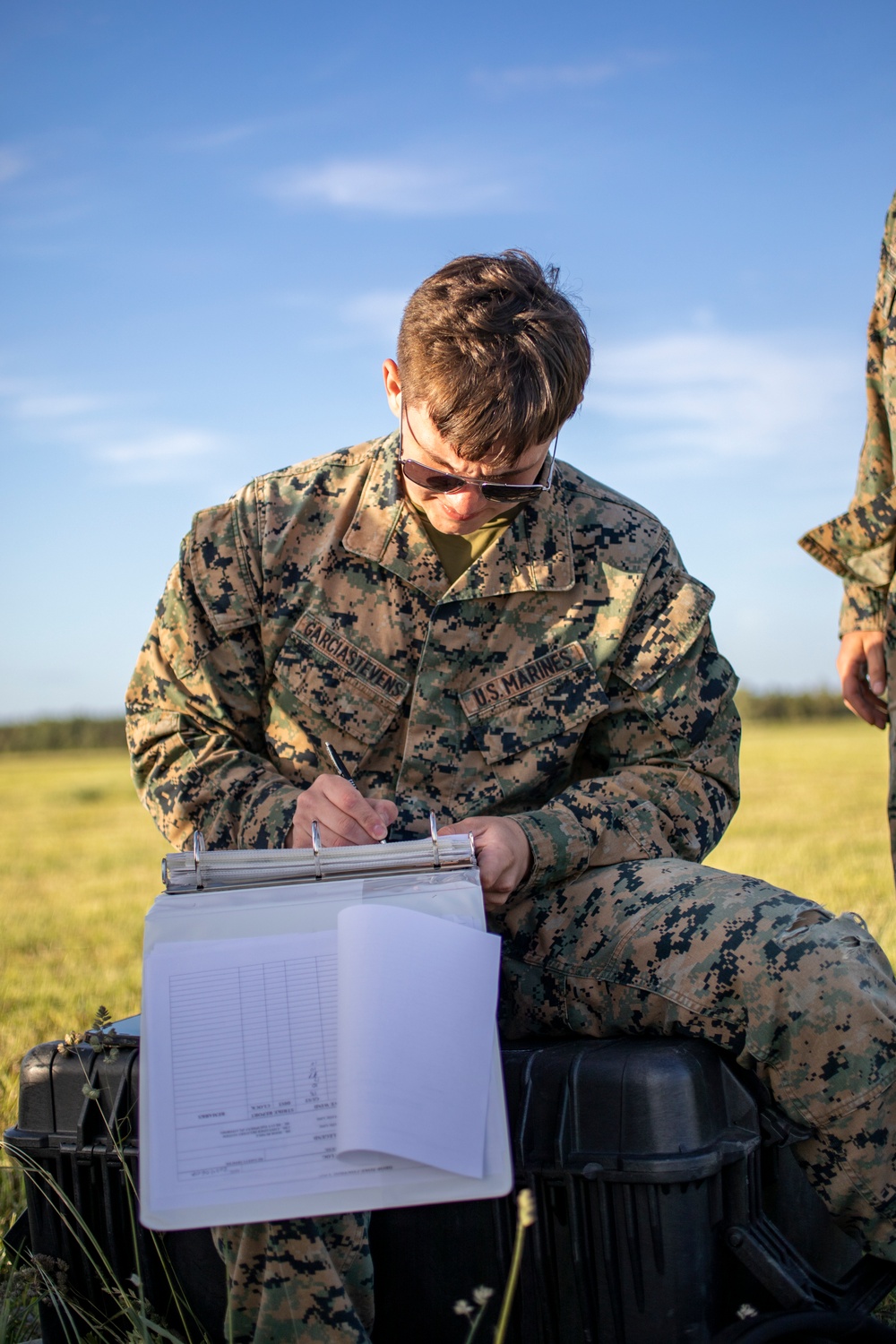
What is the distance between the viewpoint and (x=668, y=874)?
2467 millimetres

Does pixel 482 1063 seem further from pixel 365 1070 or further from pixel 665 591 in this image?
pixel 665 591

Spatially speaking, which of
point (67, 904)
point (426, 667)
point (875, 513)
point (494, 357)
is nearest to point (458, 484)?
point (494, 357)

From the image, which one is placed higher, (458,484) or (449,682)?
(458,484)

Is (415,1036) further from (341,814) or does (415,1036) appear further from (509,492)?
(509,492)

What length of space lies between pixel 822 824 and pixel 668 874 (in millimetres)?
9319

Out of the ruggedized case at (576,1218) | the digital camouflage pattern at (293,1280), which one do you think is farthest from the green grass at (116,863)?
the digital camouflage pattern at (293,1280)

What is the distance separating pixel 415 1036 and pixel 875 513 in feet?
6.92

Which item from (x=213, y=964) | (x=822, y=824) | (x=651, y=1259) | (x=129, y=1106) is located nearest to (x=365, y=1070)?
(x=213, y=964)

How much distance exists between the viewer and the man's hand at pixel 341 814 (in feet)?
7.58

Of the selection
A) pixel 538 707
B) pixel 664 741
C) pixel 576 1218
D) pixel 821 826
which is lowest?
pixel 821 826

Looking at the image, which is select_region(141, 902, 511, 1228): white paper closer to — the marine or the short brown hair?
the marine

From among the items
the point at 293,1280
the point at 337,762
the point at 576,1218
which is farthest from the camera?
the point at 337,762

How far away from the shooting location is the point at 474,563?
286cm

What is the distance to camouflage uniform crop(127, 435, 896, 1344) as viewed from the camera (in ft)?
8.71
